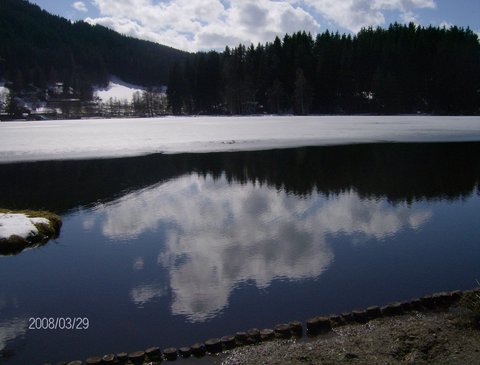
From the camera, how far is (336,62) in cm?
10456

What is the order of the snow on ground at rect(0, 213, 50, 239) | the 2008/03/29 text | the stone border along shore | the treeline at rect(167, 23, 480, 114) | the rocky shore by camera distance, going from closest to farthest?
the rocky shore < the stone border along shore < the 2008/03/29 text < the snow on ground at rect(0, 213, 50, 239) < the treeline at rect(167, 23, 480, 114)

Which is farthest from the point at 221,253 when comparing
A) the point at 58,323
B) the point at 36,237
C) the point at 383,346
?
the point at 36,237

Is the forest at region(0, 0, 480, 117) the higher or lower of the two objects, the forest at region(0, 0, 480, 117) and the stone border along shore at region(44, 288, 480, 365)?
the higher

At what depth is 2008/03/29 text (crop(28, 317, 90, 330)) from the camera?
888cm

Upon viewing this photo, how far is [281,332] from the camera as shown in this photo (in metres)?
7.94

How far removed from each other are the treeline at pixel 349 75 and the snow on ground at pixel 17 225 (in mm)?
90280

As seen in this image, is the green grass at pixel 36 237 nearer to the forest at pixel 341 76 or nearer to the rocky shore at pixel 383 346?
the rocky shore at pixel 383 346

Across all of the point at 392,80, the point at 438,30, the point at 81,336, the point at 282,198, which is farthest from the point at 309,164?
the point at 438,30

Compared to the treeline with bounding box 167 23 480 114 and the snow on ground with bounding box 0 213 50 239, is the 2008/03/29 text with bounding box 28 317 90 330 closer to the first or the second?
the snow on ground with bounding box 0 213 50 239

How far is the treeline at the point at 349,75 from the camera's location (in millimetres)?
93812

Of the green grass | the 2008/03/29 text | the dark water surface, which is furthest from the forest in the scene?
the 2008/03/29 text

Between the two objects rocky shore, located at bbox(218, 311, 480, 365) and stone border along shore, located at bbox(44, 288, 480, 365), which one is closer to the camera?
rocky shore, located at bbox(218, 311, 480, 365)

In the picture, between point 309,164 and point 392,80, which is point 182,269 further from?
point 392,80

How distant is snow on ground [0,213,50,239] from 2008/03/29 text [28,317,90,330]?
6506 mm
